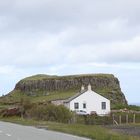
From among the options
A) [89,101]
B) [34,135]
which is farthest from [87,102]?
[34,135]

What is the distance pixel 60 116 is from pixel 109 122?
7247 mm

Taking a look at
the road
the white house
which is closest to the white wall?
the white house

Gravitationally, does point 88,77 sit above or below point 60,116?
above

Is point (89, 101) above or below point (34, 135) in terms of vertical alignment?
above

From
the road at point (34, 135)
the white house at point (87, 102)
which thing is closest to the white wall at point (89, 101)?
the white house at point (87, 102)

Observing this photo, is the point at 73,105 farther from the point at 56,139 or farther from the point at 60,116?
the point at 56,139

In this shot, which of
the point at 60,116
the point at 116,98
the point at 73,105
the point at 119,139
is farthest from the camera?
the point at 116,98

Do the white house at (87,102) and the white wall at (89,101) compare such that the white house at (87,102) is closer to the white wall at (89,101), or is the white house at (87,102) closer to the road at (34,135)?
the white wall at (89,101)

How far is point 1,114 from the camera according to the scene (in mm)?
92562

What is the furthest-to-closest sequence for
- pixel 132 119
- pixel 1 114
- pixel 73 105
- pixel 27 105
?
pixel 73 105, pixel 1 114, pixel 27 105, pixel 132 119

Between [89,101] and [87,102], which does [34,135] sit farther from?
[89,101]

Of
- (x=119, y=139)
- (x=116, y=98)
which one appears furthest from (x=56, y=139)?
(x=116, y=98)

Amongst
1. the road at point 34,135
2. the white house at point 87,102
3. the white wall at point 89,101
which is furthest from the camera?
the white wall at point 89,101

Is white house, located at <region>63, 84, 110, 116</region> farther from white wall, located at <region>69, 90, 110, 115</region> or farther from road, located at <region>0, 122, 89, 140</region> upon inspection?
road, located at <region>0, 122, 89, 140</region>
